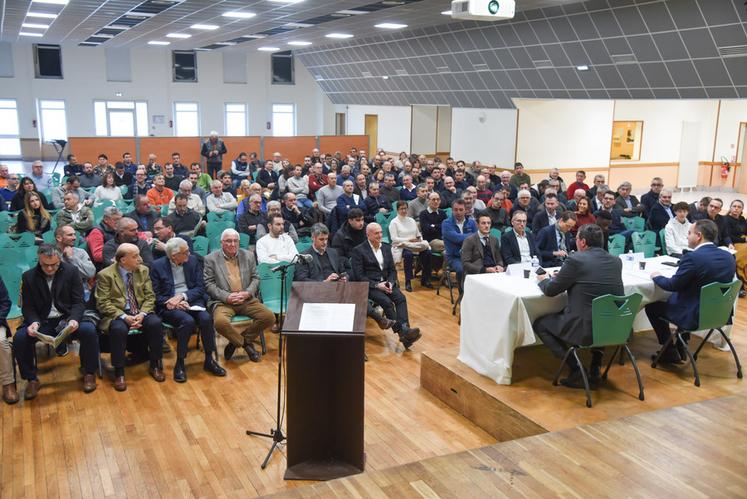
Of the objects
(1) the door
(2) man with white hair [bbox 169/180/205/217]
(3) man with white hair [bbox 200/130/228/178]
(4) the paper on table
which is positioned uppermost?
(1) the door

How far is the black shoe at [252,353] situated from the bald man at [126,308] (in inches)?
30.0

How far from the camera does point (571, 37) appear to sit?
1115 centimetres

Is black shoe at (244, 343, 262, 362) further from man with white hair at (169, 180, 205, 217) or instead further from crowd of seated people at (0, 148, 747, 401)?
man with white hair at (169, 180, 205, 217)

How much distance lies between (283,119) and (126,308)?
19.6 m

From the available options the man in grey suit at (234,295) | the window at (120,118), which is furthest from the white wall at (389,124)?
the man in grey suit at (234,295)

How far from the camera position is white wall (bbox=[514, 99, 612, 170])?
1503 centimetres

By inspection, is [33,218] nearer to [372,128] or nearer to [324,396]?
[324,396]

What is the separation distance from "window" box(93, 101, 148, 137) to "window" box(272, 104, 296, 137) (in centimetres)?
453

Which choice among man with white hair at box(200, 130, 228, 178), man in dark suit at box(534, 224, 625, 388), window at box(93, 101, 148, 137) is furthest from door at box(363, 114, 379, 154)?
man in dark suit at box(534, 224, 625, 388)

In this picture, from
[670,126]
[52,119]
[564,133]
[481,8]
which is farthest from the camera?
[52,119]

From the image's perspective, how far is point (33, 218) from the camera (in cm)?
756

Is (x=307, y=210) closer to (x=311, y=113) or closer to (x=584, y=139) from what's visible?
(x=584, y=139)

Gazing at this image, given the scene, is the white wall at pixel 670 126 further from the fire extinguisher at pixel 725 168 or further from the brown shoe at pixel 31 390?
the brown shoe at pixel 31 390

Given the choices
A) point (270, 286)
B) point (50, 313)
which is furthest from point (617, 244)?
point (50, 313)
